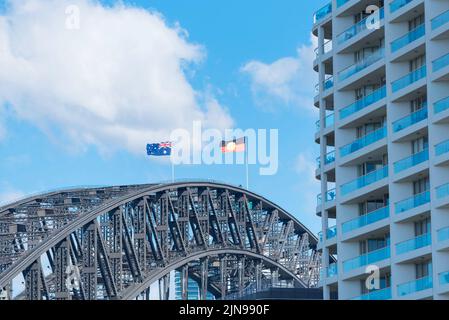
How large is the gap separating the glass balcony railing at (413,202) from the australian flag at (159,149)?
34517 millimetres

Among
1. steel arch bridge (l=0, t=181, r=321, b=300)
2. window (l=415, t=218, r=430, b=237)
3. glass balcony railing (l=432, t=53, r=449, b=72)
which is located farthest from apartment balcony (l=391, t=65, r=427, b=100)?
steel arch bridge (l=0, t=181, r=321, b=300)

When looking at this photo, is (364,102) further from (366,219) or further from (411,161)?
(411,161)

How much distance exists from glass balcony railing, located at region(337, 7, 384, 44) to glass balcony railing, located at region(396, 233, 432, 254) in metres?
19.4

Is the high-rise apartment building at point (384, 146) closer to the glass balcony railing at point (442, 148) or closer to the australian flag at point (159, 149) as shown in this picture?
the glass balcony railing at point (442, 148)

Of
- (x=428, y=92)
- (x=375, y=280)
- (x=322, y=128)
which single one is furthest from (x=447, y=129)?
(x=322, y=128)

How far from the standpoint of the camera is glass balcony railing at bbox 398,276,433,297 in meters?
83.8

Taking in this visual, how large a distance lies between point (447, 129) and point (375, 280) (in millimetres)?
12667

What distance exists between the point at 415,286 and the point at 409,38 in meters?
19.6

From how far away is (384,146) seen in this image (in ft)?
312

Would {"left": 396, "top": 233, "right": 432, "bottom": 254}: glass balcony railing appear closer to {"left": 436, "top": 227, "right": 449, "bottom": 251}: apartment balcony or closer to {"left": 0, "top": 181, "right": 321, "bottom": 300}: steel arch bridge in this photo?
{"left": 436, "top": 227, "right": 449, "bottom": 251}: apartment balcony

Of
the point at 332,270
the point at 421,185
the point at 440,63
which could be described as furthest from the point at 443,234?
the point at 332,270
